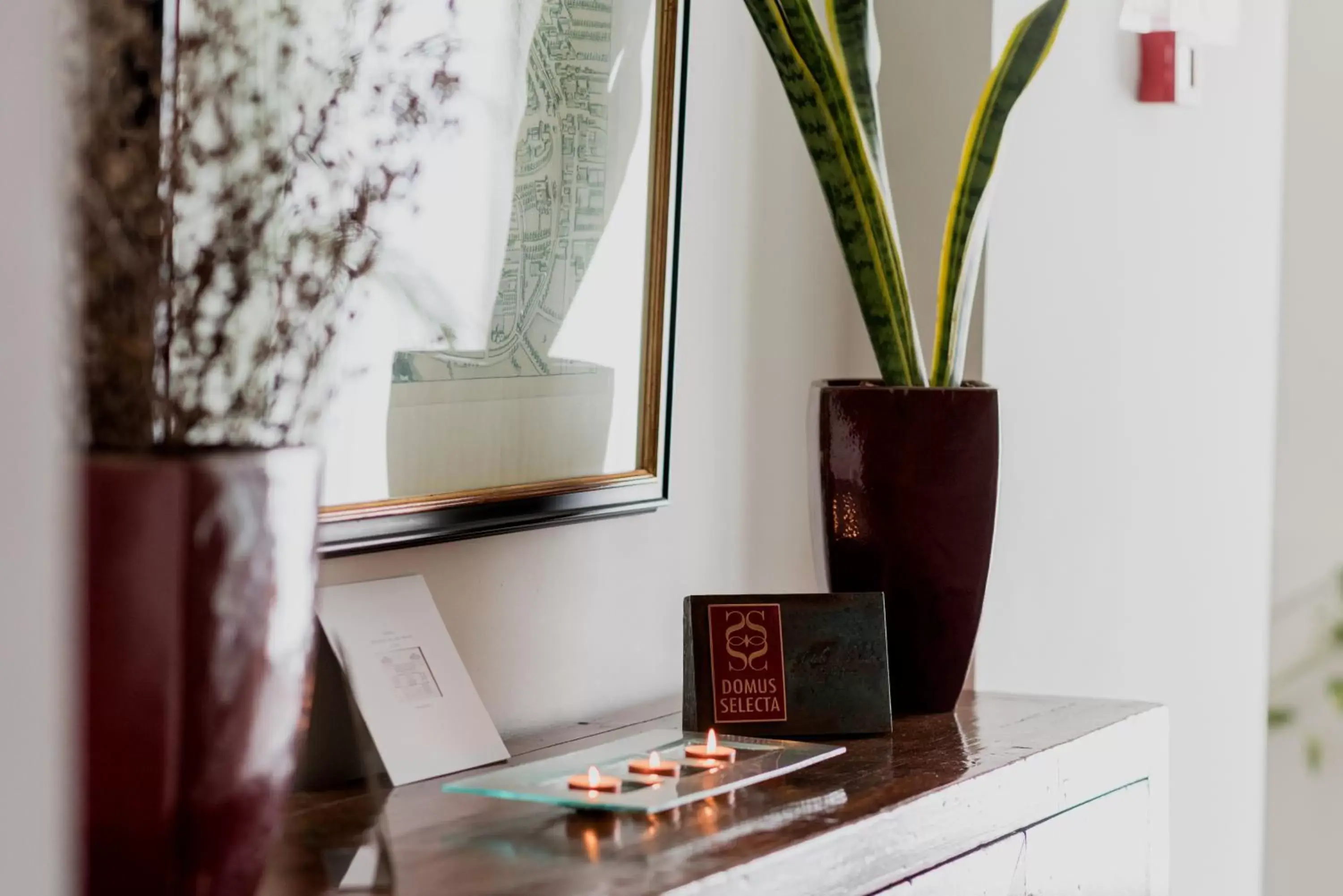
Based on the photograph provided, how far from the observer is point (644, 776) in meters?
1.22

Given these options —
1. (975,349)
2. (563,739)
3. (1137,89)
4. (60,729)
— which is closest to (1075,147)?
(1137,89)

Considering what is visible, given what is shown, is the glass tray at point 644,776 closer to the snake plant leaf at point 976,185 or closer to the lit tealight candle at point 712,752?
the lit tealight candle at point 712,752

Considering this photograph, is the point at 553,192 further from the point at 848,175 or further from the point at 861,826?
the point at 861,826

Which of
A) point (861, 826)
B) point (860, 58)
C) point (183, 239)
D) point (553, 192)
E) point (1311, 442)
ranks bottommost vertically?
point (861, 826)

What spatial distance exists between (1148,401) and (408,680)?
51.3 inches

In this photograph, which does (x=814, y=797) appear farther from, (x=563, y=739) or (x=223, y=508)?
(x=223, y=508)

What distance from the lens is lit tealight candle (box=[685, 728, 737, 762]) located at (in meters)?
1.29

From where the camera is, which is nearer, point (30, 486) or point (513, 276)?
point (30, 486)

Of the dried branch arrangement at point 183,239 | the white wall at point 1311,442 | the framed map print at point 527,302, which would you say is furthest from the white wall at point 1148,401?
the dried branch arrangement at point 183,239

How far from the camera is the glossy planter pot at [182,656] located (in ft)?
2.42

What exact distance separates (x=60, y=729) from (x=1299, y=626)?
321 cm

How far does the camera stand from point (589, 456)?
1.61m

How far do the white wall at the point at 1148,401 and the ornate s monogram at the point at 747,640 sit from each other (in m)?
0.68

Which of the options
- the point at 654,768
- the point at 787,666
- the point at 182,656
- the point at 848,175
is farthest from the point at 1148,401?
the point at 182,656
